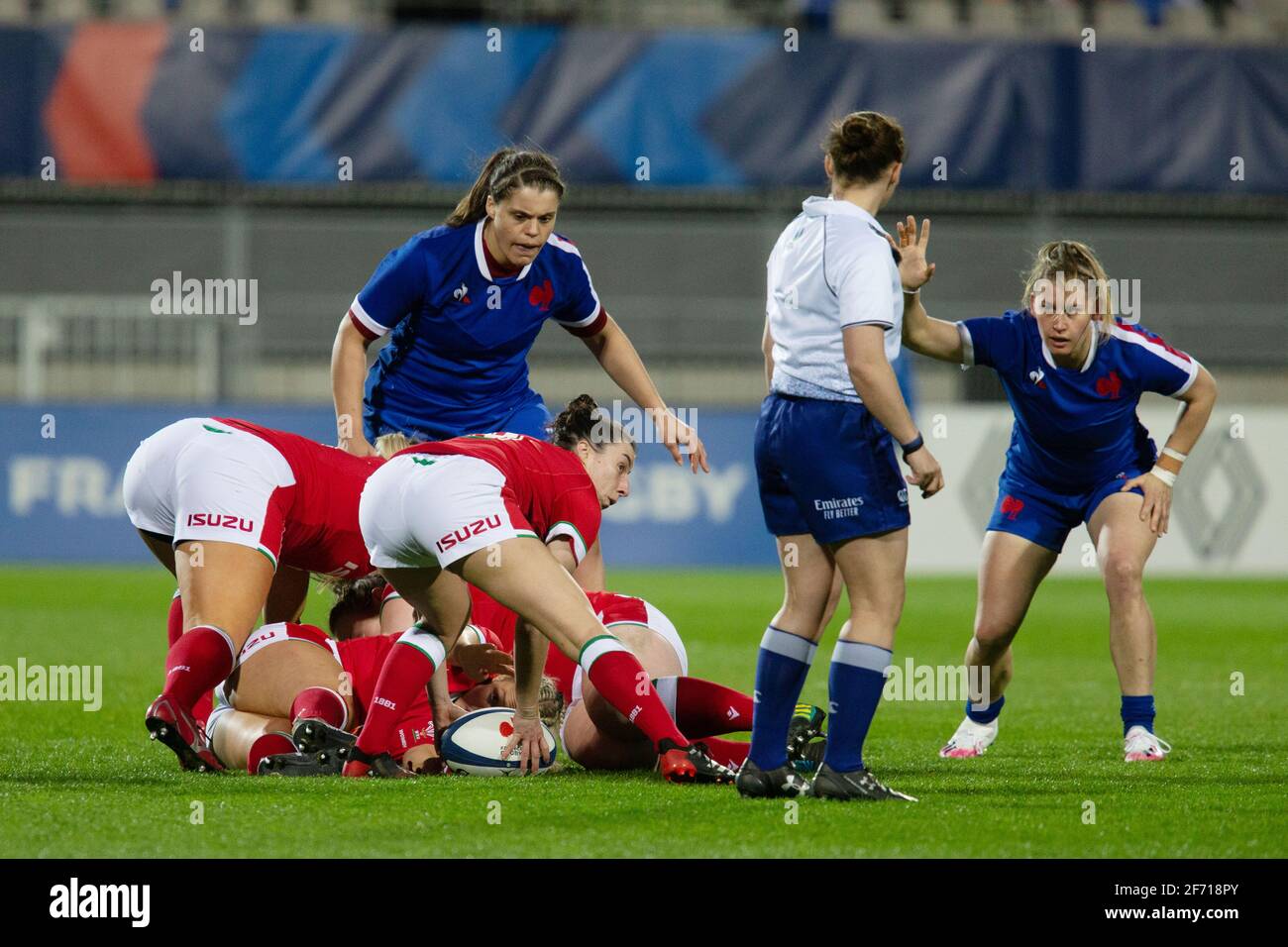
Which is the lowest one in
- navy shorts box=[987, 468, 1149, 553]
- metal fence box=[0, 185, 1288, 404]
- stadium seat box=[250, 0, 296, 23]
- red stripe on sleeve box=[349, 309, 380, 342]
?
navy shorts box=[987, 468, 1149, 553]

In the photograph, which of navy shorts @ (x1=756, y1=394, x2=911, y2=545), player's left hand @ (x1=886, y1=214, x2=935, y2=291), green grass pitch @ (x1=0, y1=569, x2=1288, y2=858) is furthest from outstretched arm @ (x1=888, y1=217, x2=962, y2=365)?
green grass pitch @ (x1=0, y1=569, x2=1288, y2=858)

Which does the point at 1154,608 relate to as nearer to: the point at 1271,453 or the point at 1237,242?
the point at 1271,453

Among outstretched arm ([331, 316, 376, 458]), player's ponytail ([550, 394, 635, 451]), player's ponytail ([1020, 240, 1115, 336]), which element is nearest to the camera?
player's ponytail ([550, 394, 635, 451])

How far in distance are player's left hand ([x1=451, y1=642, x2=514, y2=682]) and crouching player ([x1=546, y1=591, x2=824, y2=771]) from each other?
0.85ft

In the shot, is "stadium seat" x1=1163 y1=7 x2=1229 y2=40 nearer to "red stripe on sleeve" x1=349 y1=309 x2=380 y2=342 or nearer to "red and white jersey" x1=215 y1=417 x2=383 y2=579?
"red stripe on sleeve" x1=349 y1=309 x2=380 y2=342

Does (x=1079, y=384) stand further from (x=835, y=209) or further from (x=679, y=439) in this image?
(x=835, y=209)

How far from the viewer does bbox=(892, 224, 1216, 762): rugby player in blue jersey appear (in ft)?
19.6

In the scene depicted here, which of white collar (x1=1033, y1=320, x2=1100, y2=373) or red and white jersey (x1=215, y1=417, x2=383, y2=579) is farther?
white collar (x1=1033, y1=320, x2=1100, y2=373)

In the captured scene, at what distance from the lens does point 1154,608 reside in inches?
552

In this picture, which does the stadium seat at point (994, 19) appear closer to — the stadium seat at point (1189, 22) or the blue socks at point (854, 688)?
the stadium seat at point (1189, 22)

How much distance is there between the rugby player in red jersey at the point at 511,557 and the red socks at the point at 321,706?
1.06 feet

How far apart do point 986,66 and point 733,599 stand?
8025 mm

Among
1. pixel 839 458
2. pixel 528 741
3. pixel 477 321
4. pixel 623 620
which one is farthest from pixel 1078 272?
pixel 528 741

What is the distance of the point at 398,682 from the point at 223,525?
776 mm
